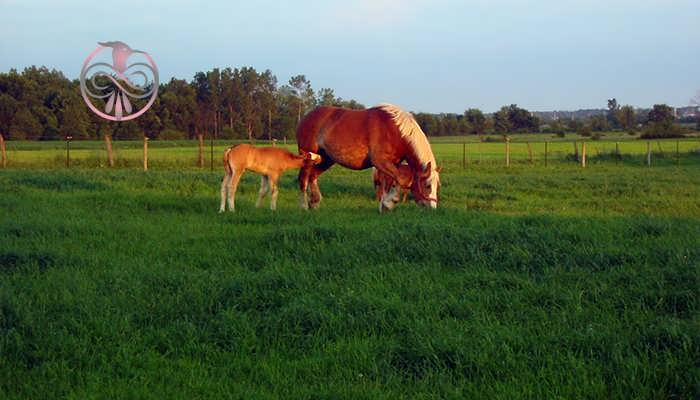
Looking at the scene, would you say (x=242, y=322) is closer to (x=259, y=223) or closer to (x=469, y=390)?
(x=469, y=390)

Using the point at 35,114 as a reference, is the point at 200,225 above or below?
below

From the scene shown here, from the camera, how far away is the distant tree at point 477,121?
273 feet

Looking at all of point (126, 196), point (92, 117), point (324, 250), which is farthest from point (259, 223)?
point (92, 117)

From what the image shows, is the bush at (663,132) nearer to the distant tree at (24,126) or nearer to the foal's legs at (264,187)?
the distant tree at (24,126)

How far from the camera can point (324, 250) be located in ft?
25.9

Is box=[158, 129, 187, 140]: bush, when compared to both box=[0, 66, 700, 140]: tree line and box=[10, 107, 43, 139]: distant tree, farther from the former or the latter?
box=[10, 107, 43, 139]: distant tree

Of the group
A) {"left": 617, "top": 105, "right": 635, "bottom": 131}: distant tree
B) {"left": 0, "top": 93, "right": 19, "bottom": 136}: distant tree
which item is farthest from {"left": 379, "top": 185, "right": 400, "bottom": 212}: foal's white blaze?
{"left": 617, "top": 105, "right": 635, "bottom": 131}: distant tree

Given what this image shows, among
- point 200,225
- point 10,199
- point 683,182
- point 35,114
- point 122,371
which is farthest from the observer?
point 35,114

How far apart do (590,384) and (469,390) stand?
759 mm

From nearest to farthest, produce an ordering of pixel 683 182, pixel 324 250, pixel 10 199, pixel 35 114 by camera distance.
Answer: pixel 324 250 < pixel 10 199 < pixel 683 182 < pixel 35 114

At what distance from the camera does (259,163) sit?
1260 cm

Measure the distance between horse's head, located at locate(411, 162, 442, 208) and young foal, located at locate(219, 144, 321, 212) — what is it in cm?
203

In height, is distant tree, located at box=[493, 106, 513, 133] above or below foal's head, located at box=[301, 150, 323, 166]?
above

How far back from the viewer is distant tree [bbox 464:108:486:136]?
83.1 meters
